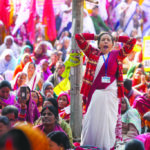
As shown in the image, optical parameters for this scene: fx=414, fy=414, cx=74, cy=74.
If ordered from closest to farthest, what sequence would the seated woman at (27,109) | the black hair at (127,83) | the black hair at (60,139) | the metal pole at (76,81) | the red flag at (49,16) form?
the black hair at (60,139), the metal pole at (76,81), the seated woman at (27,109), the red flag at (49,16), the black hair at (127,83)

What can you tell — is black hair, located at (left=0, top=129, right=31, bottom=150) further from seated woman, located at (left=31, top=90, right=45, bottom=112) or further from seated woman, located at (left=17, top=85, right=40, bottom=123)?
seated woman, located at (left=31, top=90, right=45, bottom=112)

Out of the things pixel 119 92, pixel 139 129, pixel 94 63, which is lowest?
pixel 139 129

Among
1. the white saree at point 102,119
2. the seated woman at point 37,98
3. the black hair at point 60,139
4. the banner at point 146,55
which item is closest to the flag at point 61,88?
the seated woman at point 37,98

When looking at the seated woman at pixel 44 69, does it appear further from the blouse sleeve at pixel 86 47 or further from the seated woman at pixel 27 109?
the blouse sleeve at pixel 86 47

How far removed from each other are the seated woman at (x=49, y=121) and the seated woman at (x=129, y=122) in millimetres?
1583

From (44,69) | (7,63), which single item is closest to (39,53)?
(7,63)

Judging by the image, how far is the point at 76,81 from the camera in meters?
6.43

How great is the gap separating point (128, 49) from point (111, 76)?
451 millimetres

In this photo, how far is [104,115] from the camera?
5.40 meters

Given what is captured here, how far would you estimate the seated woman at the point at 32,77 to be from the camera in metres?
9.33

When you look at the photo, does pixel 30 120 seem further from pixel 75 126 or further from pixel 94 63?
pixel 94 63

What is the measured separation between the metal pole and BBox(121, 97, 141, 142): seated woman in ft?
2.46

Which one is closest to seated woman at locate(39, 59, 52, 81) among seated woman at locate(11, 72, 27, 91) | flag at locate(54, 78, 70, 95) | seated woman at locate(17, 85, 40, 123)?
seated woman at locate(11, 72, 27, 91)

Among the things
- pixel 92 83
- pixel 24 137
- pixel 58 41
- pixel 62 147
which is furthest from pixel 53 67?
pixel 24 137
